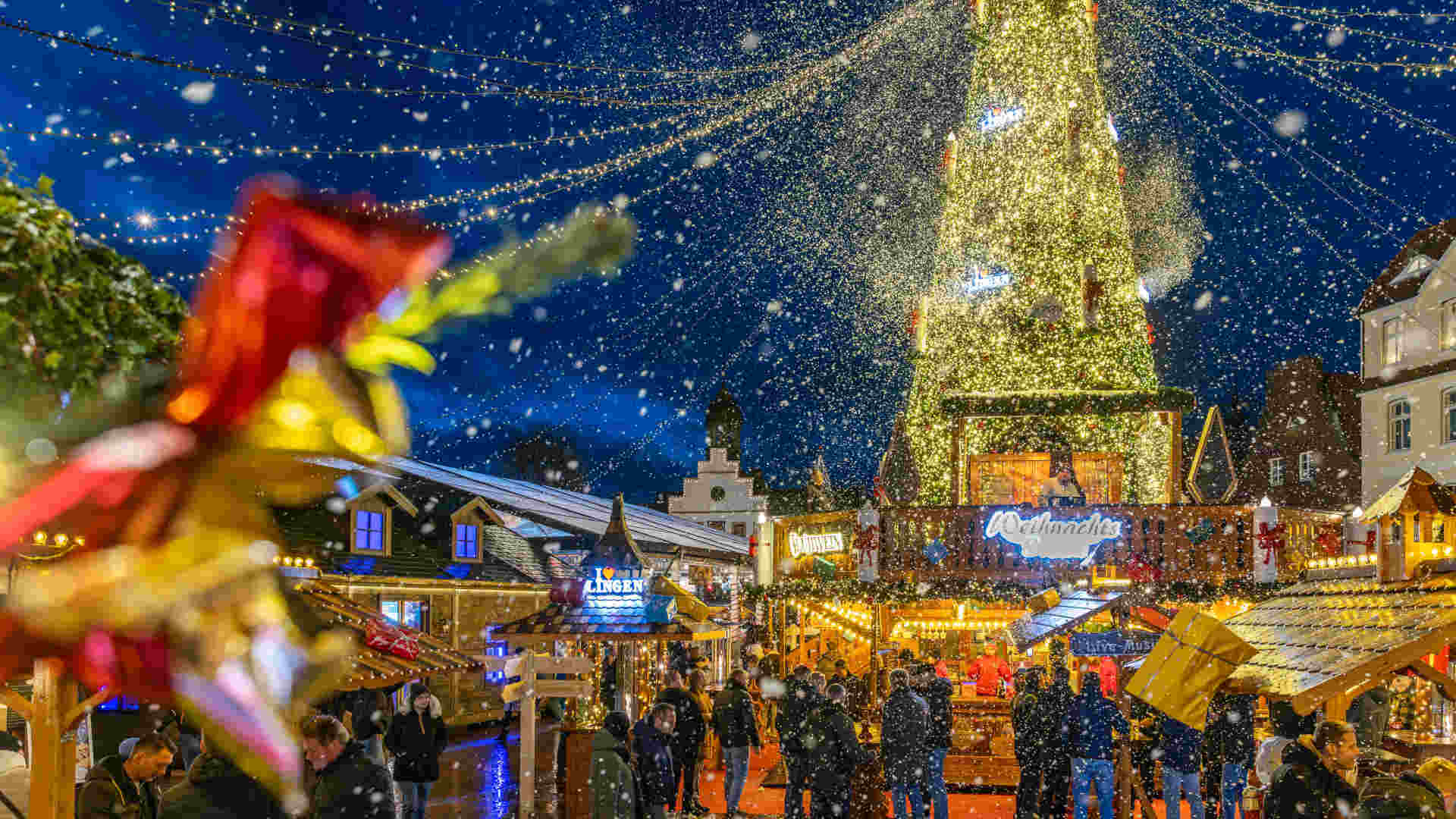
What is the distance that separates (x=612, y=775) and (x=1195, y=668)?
14.1 feet

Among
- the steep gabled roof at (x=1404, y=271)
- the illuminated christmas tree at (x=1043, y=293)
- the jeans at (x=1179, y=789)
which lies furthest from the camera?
the steep gabled roof at (x=1404, y=271)

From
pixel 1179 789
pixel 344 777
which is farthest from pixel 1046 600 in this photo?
pixel 344 777

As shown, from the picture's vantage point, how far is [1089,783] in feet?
34.8

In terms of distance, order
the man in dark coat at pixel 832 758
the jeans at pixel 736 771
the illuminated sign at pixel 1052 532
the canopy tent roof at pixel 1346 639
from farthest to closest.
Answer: the illuminated sign at pixel 1052 532, the jeans at pixel 736 771, the man in dark coat at pixel 832 758, the canopy tent roof at pixel 1346 639

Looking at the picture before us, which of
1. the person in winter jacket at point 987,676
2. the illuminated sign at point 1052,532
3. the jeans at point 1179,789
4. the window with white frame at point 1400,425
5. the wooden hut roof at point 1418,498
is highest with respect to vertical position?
the window with white frame at point 1400,425

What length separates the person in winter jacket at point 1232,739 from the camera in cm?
1029

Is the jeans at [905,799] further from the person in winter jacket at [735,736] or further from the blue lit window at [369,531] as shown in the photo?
the blue lit window at [369,531]

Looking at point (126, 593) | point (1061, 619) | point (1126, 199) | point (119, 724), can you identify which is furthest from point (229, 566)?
point (1126, 199)

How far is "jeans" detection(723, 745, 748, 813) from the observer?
11859 millimetres

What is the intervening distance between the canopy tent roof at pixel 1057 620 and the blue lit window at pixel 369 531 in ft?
41.1

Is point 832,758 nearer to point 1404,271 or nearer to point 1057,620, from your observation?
point 1057,620

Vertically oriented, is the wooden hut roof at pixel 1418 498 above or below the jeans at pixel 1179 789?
above

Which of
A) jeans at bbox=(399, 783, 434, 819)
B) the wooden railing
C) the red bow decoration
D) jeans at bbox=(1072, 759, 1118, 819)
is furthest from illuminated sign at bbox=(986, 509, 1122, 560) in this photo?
the red bow decoration

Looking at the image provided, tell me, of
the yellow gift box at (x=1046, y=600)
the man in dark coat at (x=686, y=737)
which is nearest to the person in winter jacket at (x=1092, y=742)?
the man in dark coat at (x=686, y=737)
